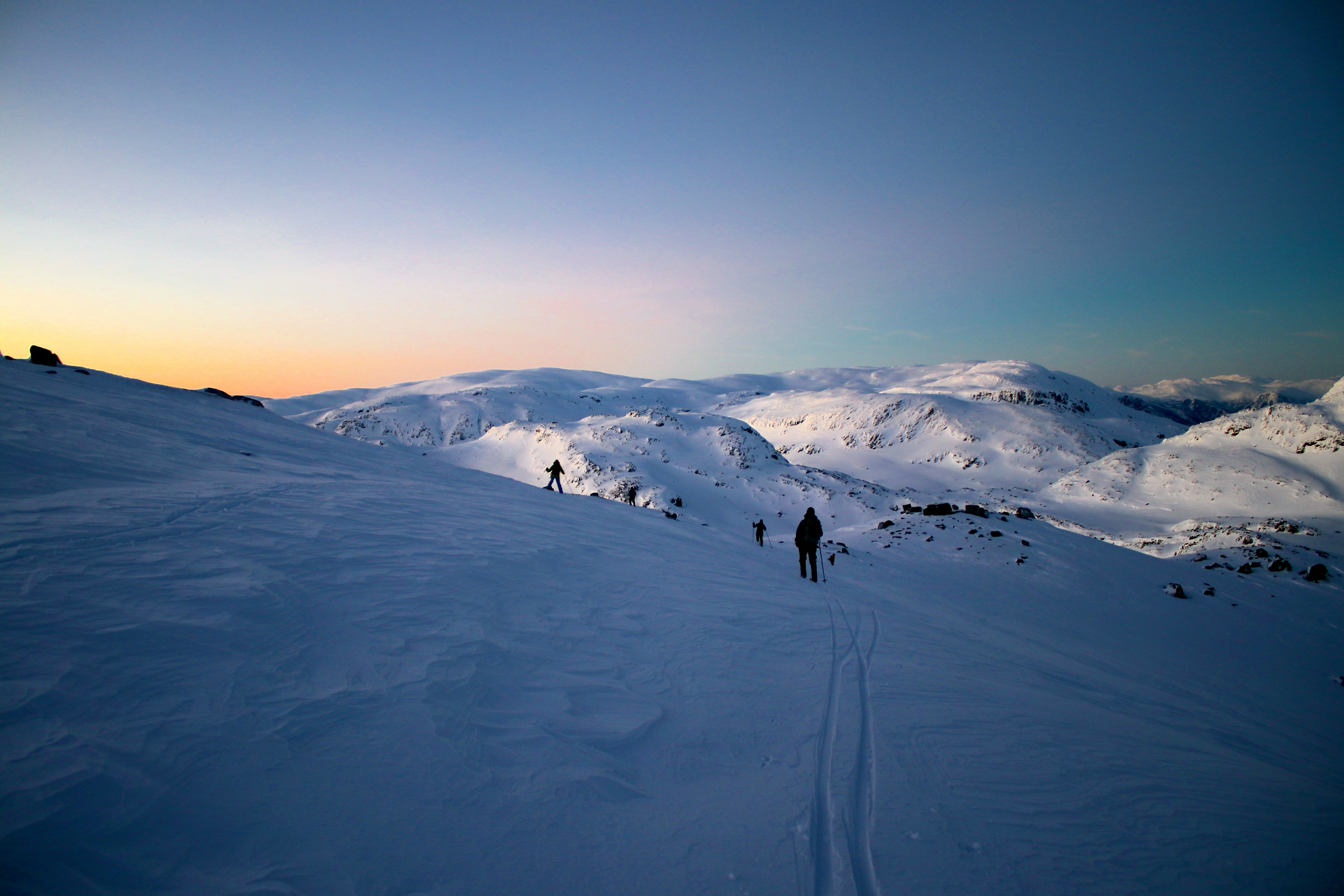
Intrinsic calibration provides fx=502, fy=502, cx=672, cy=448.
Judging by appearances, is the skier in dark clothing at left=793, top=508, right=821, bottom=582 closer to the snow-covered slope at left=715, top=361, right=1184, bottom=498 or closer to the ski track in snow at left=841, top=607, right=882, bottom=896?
the ski track in snow at left=841, top=607, right=882, bottom=896

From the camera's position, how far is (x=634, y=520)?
16.4 meters

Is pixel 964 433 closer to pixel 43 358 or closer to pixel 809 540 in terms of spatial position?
pixel 809 540

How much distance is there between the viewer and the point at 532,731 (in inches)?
168

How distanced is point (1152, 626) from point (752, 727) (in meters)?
14.6

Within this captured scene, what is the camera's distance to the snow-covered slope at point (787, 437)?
41.2 meters

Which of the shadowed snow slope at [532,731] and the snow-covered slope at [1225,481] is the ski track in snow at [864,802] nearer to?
the shadowed snow slope at [532,731]

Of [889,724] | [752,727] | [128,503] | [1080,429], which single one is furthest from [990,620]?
[1080,429]

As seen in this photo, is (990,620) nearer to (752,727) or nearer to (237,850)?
(752,727)

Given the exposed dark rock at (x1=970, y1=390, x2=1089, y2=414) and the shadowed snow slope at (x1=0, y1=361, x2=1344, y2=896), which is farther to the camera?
the exposed dark rock at (x1=970, y1=390, x2=1089, y2=414)

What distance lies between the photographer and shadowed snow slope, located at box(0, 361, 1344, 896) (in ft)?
9.78

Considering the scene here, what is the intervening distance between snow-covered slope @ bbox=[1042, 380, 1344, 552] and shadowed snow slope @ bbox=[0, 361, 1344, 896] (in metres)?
29.3

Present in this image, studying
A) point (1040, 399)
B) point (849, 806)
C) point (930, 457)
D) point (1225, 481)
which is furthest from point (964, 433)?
point (849, 806)

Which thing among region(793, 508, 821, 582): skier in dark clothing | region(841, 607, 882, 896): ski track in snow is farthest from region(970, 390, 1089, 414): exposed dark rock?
region(841, 607, 882, 896): ski track in snow

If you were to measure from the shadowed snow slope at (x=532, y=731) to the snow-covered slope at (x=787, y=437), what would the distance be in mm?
27733
